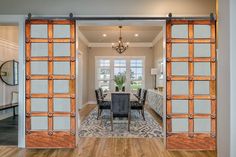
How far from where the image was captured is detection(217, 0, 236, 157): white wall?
5.39ft

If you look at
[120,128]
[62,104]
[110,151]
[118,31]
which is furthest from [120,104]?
[118,31]

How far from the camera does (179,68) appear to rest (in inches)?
147

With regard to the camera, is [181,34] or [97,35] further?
[97,35]

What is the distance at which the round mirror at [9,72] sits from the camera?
649 cm

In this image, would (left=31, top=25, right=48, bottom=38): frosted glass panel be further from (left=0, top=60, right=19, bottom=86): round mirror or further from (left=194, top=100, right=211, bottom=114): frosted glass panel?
(left=0, top=60, right=19, bottom=86): round mirror

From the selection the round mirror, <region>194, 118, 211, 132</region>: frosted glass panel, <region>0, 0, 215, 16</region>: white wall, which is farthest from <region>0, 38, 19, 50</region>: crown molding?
<region>194, 118, 211, 132</region>: frosted glass panel

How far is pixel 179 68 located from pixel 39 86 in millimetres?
2707

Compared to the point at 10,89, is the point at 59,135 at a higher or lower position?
lower

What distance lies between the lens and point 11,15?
12.4 ft

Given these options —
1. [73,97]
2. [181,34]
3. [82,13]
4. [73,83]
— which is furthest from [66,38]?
[181,34]

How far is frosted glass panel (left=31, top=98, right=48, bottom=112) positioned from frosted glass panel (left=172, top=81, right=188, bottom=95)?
246cm

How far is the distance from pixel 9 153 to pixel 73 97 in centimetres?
147

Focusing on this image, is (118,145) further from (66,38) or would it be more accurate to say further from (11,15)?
(11,15)

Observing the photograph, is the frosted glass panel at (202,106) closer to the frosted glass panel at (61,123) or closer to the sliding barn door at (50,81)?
the sliding barn door at (50,81)
